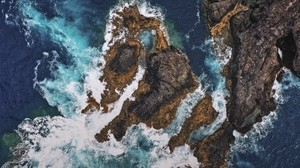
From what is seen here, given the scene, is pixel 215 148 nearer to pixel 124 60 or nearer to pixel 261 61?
pixel 261 61

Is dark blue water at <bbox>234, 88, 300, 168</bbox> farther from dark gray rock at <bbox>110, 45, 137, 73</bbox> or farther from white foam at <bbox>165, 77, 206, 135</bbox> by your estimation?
dark gray rock at <bbox>110, 45, 137, 73</bbox>

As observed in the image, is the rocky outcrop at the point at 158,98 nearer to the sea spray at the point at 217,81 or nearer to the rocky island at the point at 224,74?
the rocky island at the point at 224,74

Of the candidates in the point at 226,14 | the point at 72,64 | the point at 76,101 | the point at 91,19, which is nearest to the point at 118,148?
the point at 76,101

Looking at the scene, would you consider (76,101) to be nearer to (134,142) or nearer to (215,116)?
(134,142)

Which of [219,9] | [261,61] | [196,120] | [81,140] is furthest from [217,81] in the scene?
[81,140]

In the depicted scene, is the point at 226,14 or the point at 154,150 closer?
the point at 154,150

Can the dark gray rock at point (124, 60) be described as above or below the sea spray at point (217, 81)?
above

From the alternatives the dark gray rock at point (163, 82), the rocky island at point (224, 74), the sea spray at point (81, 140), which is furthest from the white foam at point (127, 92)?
the dark gray rock at point (163, 82)

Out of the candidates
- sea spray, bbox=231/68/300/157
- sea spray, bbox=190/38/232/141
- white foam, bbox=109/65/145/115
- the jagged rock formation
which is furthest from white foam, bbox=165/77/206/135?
sea spray, bbox=231/68/300/157

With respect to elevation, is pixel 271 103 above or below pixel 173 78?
below
